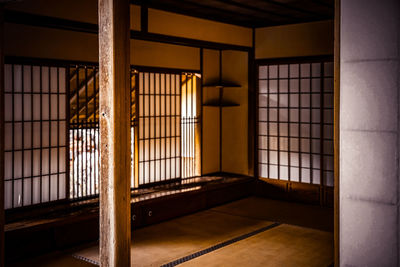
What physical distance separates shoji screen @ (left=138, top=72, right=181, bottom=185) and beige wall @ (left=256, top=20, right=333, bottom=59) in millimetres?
1501

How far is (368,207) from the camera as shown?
1.93 m

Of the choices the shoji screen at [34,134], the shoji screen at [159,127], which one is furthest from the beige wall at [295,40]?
the shoji screen at [34,134]

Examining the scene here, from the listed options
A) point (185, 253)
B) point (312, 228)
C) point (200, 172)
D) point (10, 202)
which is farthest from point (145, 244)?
point (200, 172)

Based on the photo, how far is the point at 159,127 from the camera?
6.38m

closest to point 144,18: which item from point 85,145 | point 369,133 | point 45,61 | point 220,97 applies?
point 45,61

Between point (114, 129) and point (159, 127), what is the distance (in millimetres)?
3743

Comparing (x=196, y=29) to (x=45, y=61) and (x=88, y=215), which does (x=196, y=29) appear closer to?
(x=45, y=61)

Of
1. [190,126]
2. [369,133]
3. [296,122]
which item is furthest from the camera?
[190,126]

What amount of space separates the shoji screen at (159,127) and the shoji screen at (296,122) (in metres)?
1.44

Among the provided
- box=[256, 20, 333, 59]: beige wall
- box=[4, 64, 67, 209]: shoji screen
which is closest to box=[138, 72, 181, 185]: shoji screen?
box=[4, 64, 67, 209]: shoji screen

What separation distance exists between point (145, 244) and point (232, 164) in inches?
118

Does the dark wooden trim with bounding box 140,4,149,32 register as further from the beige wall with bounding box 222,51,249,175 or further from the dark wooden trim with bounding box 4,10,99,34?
the beige wall with bounding box 222,51,249,175

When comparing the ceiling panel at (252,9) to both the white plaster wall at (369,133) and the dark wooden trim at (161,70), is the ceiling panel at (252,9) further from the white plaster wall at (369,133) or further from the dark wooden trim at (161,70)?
the white plaster wall at (369,133)

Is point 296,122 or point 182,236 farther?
point 296,122
